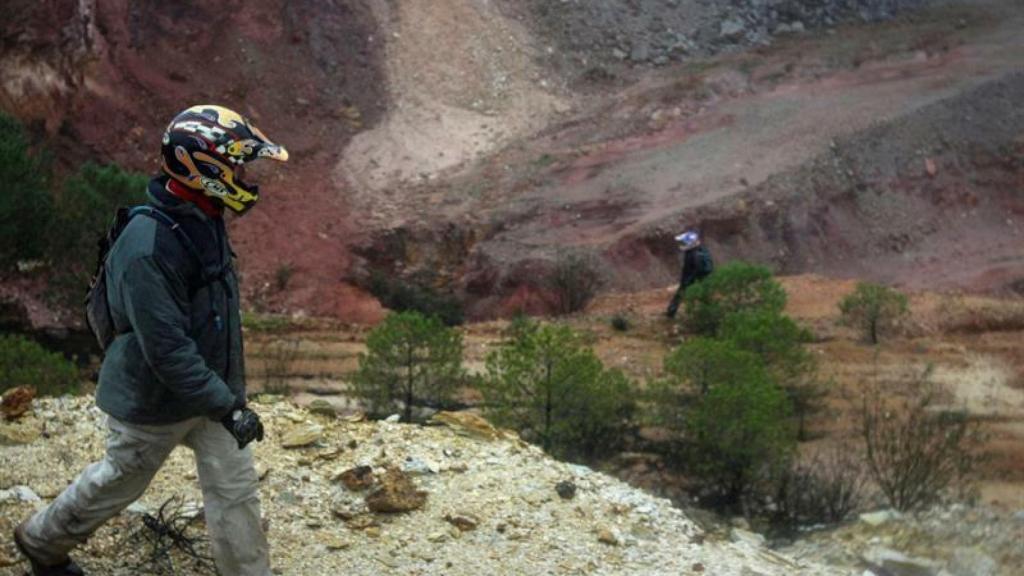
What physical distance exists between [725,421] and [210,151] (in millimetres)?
6898

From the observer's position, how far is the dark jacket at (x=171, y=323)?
518 centimetres

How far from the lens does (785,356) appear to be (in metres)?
15.1

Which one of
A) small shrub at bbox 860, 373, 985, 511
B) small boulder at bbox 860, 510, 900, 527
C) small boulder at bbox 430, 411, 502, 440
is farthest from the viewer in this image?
small shrub at bbox 860, 373, 985, 511

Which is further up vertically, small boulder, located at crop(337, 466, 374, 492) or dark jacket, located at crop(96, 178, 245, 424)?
dark jacket, located at crop(96, 178, 245, 424)

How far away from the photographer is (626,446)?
40.3ft

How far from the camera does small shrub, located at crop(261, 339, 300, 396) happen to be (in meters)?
15.8

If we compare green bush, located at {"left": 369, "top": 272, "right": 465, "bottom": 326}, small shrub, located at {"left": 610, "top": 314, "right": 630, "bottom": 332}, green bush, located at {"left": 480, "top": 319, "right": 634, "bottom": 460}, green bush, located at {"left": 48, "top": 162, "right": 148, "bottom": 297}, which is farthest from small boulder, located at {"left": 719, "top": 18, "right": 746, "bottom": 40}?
green bush, located at {"left": 480, "top": 319, "right": 634, "bottom": 460}

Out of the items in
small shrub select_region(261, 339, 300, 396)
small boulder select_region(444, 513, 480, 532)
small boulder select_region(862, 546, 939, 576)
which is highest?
small boulder select_region(444, 513, 480, 532)

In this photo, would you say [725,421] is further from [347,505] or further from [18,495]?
[18,495]

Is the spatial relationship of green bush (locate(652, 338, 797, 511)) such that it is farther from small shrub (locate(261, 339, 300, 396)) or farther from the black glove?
the black glove

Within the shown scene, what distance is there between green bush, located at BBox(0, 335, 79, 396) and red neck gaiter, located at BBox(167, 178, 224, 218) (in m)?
5.20

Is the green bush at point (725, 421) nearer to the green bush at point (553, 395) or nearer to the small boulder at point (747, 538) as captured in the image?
the green bush at point (553, 395)

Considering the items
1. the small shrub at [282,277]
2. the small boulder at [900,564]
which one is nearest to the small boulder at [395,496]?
the small boulder at [900,564]

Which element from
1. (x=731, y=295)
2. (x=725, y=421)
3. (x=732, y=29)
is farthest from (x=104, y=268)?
(x=732, y=29)
